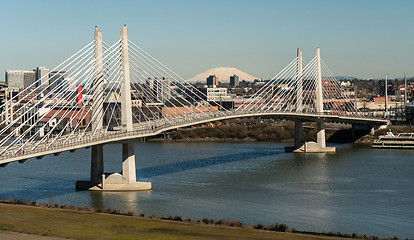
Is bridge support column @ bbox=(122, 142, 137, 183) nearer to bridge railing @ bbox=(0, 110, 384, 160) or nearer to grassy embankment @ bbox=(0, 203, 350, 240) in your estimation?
bridge railing @ bbox=(0, 110, 384, 160)

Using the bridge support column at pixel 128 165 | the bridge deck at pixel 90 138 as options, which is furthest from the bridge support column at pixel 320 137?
the bridge support column at pixel 128 165

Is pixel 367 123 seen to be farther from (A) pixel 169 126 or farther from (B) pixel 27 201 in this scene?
(B) pixel 27 201

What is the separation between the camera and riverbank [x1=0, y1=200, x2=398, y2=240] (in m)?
29.3

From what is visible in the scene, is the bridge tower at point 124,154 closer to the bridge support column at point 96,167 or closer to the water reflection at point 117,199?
the bridge support column at point 96,167

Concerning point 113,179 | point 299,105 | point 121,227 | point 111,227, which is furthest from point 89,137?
point 299,105

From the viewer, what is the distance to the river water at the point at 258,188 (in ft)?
120

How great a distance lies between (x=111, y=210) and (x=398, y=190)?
59.8 feet

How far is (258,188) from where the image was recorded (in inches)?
1828

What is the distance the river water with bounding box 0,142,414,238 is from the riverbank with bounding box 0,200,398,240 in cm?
266

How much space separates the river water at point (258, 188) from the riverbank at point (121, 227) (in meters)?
2.66

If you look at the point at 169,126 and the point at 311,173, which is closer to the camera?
the point at 169,126

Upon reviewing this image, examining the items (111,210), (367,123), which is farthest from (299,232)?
(367,123)

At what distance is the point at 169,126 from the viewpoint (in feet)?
162

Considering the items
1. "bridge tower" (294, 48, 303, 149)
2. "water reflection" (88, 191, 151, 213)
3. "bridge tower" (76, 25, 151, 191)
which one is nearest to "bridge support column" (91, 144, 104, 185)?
"bridge tower" (76, 25, 151, 191)
